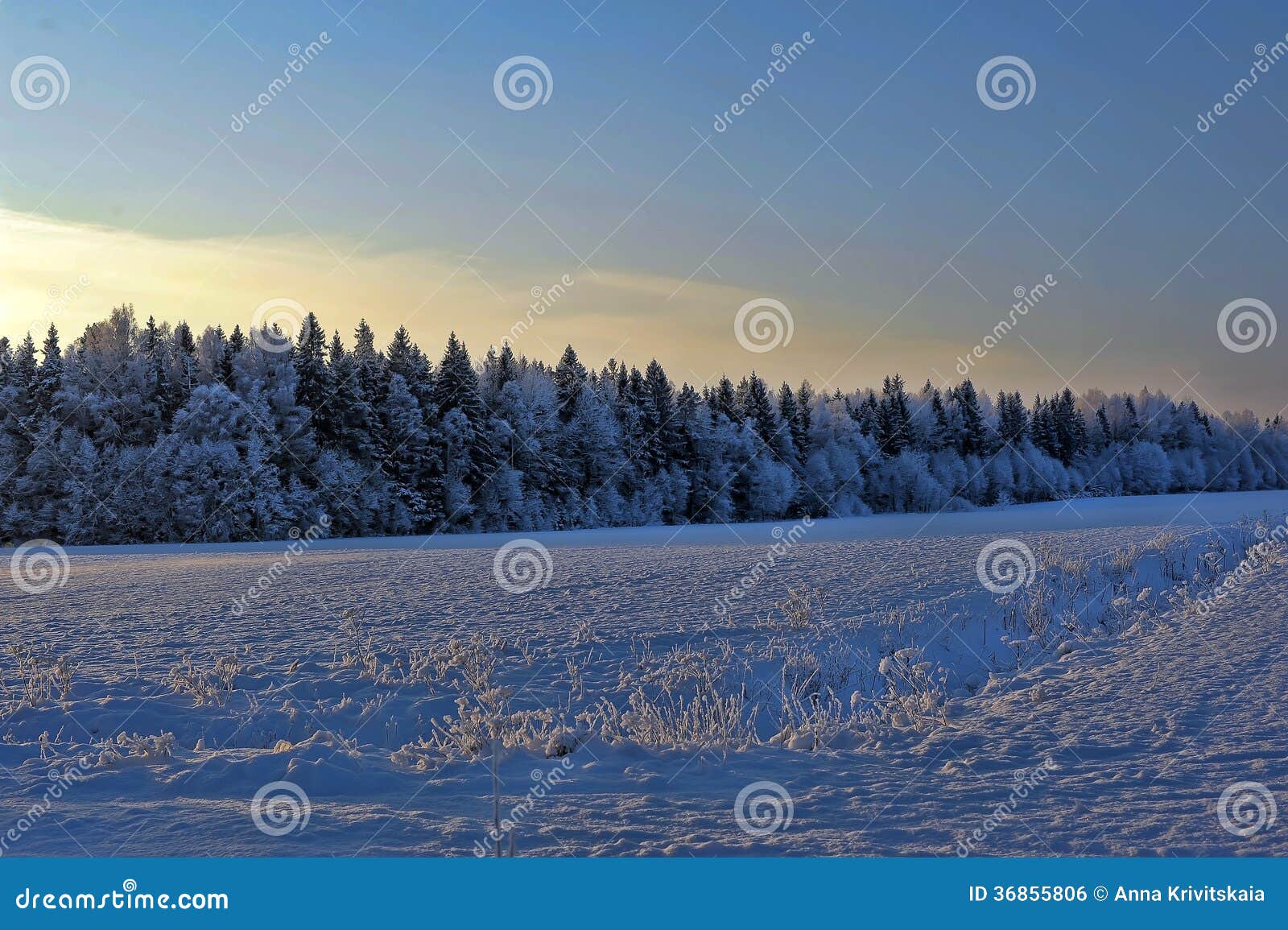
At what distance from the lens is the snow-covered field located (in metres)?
5.49

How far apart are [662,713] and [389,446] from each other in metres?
48.5

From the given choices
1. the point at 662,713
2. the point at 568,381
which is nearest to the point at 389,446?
the point at 568,381

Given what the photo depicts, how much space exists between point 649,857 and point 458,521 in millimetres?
52478

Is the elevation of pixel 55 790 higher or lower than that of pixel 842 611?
lower

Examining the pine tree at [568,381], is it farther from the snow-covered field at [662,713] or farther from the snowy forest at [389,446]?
the snow-covered field at [662,713]

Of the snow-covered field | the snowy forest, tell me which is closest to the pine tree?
the snowy forest

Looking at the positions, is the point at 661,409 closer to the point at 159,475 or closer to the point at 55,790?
the point at 159,475

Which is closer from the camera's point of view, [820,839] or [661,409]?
[820,839]

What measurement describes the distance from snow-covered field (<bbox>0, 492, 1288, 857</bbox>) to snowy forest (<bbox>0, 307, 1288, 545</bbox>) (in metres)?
30.0

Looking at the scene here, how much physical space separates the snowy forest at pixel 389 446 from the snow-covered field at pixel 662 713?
1182 inches

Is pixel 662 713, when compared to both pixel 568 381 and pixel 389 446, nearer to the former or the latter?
pixel 389 446

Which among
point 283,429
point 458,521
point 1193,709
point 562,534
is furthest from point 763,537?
point 1193,709

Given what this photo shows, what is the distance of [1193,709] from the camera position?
7.76 m

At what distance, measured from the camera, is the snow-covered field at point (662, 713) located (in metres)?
5.49
